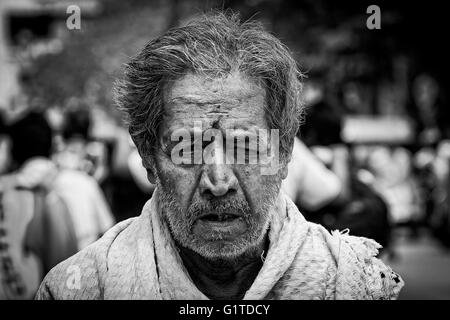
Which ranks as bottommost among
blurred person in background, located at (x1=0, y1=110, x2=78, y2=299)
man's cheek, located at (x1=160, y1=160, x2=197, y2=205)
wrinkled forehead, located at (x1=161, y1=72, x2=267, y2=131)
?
blurred person in background, located at (x1=0, y1=110, x2=78, y2=299)

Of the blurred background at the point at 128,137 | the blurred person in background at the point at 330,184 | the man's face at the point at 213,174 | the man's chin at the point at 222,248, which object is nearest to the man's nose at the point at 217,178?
the man's face at the point at 213,174

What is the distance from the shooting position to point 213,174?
6.10 feet

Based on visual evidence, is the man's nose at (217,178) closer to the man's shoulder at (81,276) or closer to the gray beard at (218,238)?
the gray beard at (218,238)

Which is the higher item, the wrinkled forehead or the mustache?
the wrinkled forehead

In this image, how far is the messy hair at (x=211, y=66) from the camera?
1.93m

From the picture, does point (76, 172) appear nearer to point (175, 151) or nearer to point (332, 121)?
point (332, 121)

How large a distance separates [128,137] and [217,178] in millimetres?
Result: 3531

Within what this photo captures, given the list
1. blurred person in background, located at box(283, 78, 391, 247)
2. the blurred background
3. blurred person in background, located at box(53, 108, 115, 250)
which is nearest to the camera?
blurred person in background, located at box(283, 78, 391, 247)

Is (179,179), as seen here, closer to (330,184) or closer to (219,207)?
(219,207)

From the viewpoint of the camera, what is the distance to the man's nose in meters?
1.85

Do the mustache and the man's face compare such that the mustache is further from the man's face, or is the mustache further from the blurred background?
the blurred background

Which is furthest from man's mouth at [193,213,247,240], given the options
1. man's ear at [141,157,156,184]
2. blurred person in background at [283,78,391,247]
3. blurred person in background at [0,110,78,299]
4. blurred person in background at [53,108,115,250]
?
blurred person in background at [53,108,115,250]

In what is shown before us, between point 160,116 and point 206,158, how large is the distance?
21cm

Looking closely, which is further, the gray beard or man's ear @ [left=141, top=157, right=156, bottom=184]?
man's ear @ [left=141, top=157, right=156, bottom=184]
